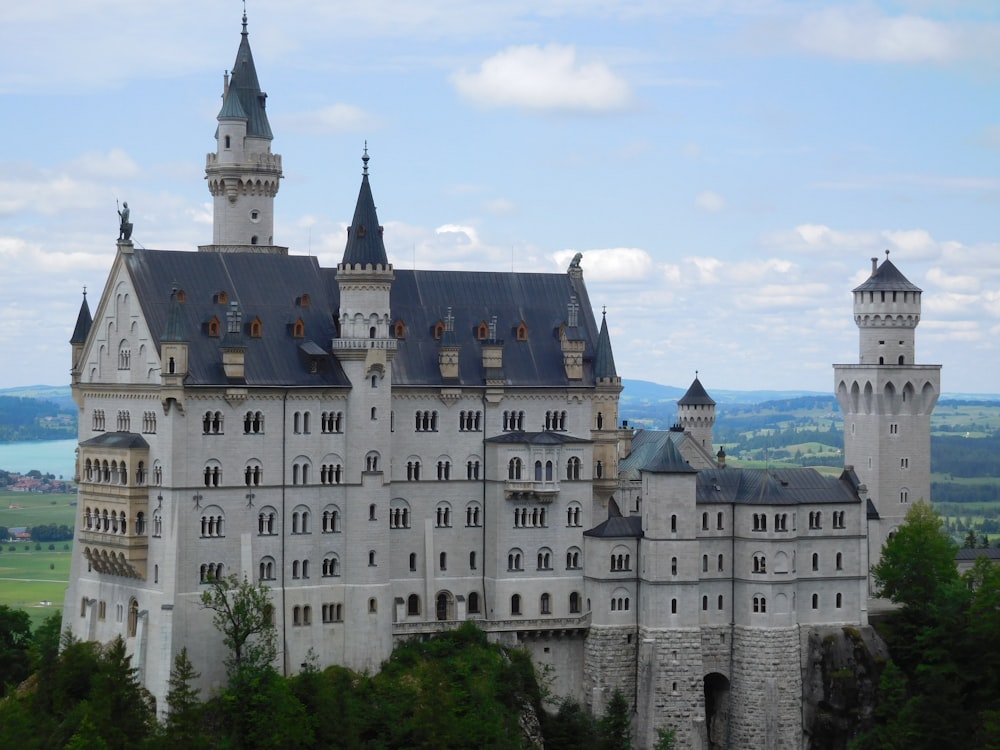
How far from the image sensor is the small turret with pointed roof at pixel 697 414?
543ft

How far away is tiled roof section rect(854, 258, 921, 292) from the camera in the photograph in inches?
5536

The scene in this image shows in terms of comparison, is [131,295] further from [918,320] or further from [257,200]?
[918,320]

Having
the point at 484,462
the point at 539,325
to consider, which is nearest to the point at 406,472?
the point at 484,462

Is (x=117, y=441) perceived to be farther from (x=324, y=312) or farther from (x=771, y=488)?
(x=771, y=488)

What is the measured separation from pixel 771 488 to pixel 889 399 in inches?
671

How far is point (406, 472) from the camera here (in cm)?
12306

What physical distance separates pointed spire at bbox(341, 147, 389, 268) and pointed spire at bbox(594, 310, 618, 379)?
1654 centimetres

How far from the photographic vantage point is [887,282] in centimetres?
14088

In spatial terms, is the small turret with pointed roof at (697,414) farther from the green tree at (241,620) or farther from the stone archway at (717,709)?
the green tree at (241,620)

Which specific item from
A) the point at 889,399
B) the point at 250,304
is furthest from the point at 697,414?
the point at 250,304

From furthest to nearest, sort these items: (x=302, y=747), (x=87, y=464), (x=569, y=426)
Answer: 1. (x=569, y=426)
2. (x=87, y=464)
3. (x=302, y=747)

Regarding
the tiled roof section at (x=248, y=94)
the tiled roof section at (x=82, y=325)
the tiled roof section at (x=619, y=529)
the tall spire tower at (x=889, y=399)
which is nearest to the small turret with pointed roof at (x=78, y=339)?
the tiled roof section at (x=82, y=325)

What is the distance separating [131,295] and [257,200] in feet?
56.1

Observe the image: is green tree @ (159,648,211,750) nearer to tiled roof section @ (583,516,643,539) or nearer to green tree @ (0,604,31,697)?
green tree @ (0,604,31,697)
